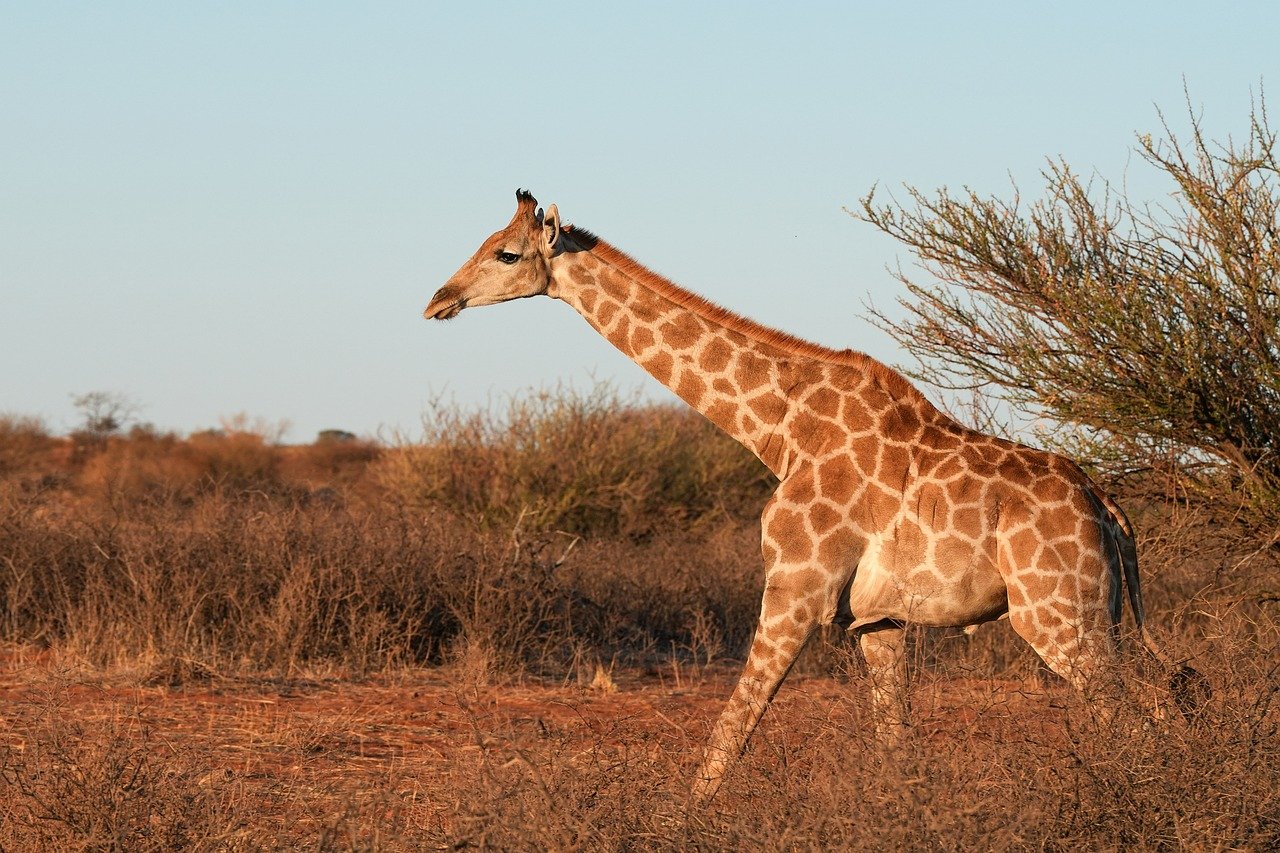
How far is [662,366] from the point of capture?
715 centimetres

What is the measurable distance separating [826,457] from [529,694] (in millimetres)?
3459

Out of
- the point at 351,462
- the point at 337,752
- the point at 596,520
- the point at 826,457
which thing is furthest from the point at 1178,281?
the point at 351,462

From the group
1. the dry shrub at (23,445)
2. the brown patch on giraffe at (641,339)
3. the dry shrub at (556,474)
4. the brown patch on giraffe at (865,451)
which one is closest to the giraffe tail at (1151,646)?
the brown patch on giraffe at (865,451)

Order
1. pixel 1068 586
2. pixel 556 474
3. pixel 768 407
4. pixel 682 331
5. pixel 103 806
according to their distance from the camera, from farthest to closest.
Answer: pixel 556 474
pixel 682 331
pixel 768 407
pixel 1068 586
pixel 103 806

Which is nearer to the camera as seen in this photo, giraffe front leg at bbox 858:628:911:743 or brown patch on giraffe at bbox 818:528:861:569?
giraffe front leg at bbox 858:628:911:743

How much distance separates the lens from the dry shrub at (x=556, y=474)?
16812mm

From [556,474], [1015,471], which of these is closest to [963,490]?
[1015,471]

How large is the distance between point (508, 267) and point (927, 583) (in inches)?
102

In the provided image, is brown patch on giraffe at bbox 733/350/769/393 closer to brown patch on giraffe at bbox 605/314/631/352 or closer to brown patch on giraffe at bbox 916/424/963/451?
brown patch on giraffe at bbox 605/314/631/352

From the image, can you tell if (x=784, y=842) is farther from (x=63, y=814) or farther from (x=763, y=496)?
(x=763, y=496)

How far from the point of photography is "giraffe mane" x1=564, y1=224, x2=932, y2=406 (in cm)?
685

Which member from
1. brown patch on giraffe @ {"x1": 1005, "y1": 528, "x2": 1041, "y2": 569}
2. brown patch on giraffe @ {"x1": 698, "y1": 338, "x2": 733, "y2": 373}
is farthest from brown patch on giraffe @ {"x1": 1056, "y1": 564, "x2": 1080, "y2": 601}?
brown patch on giraffe @ {"x1": 698, "y1": 338, "x2": 733, "y2": 373}

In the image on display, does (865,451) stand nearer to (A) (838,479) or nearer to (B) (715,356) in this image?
(A) (838,479)

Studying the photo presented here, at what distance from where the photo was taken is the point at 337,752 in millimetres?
7055
